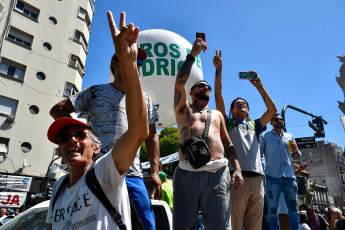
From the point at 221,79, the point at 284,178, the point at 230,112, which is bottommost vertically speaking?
the point at 284,178

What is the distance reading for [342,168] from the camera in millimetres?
72938

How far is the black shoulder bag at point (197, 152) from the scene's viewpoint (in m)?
2.69

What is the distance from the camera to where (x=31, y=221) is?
2873 millimetres

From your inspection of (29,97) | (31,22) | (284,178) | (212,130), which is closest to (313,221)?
(284,178)

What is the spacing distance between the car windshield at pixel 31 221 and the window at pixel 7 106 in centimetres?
2048

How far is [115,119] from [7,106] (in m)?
22.2

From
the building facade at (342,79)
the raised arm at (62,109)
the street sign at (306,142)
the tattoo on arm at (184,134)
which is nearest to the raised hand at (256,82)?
the tattoo on arm at (184,134)

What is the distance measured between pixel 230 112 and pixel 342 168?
8415cm

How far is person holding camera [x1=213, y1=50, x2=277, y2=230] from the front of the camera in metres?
3.18

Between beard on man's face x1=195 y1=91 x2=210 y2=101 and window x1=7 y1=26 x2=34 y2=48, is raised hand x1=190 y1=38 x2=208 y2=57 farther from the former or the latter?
window x1=7 y1=26 x2=34 y2=48

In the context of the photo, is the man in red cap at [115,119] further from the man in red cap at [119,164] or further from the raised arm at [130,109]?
the raised arm at [130,109]

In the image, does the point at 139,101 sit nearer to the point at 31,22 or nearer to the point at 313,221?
the point at 313,221

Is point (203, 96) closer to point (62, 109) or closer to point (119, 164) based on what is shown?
point (62, 109)

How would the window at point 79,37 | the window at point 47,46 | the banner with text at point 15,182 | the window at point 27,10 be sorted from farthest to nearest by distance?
the window at point 79,37 < the window at point 47,46 < the window at point 27,10 < the banner with text at point 15,182
